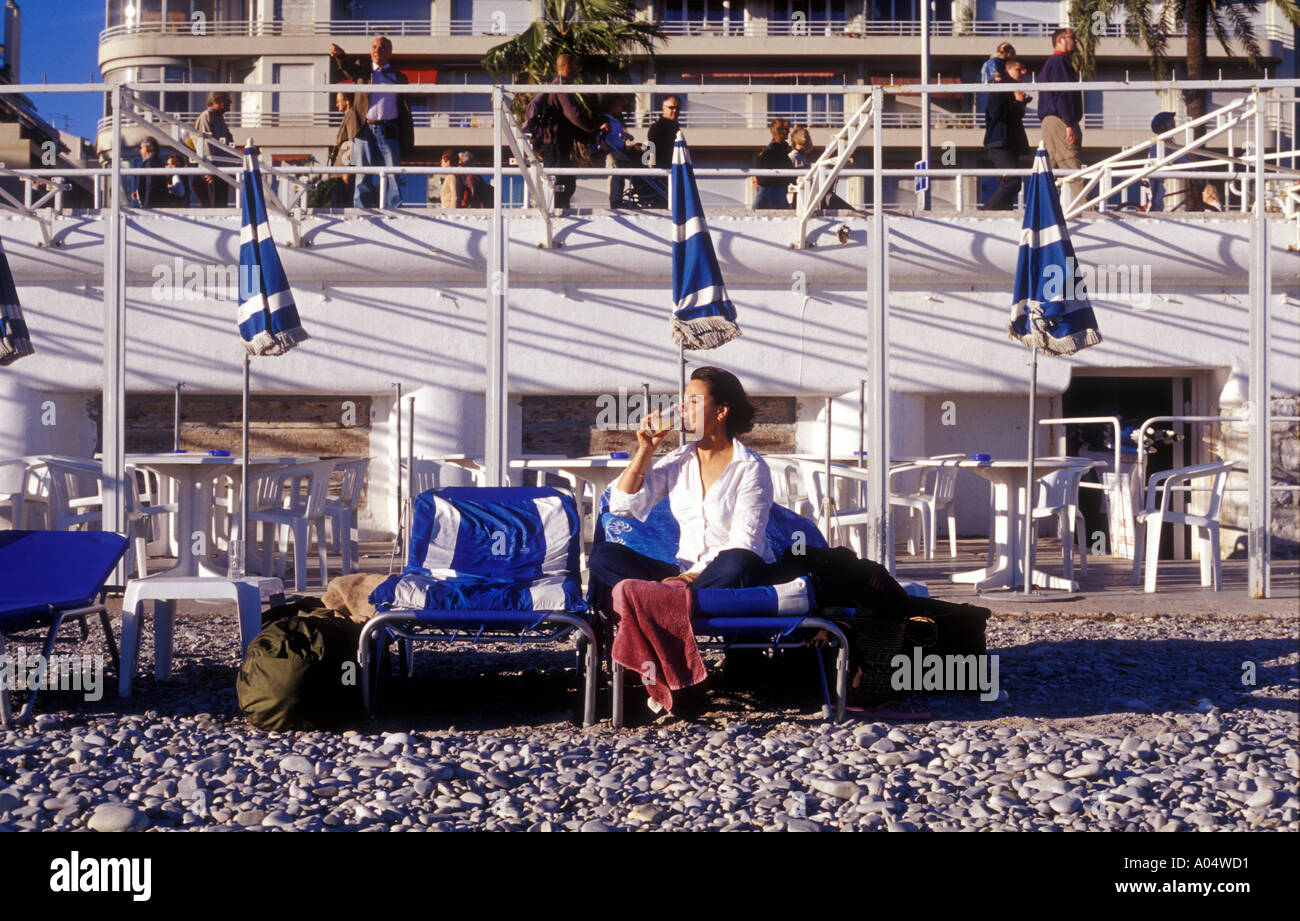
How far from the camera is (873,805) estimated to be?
407cm

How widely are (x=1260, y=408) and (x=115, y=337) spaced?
7.30 metres

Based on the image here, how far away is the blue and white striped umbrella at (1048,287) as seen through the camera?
7848 millimetres

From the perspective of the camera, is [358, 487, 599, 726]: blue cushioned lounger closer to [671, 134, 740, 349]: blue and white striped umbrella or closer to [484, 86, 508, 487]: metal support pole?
[484, 86, 508, 487]: metal support pole

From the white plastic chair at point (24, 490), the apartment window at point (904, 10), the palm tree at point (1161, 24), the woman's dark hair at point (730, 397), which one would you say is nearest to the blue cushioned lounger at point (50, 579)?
the woman's dark hair at point (730, 397)

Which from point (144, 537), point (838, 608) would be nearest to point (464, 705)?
point (838, 608)

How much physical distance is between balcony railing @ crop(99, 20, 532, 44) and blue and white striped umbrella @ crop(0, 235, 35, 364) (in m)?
31.7

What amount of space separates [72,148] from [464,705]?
2613 centimetres

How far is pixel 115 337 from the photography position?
8195 mm

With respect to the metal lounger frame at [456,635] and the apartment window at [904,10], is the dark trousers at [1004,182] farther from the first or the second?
the apartment window at [904,10]

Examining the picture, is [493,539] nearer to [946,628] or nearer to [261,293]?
[946,628]

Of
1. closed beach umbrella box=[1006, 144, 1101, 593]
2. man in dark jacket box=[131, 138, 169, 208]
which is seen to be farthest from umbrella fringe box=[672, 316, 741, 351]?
man in dark jacket box=[131, 138, 169, 208]

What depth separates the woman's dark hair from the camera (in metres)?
5.78

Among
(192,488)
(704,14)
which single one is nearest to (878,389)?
(192,488)
